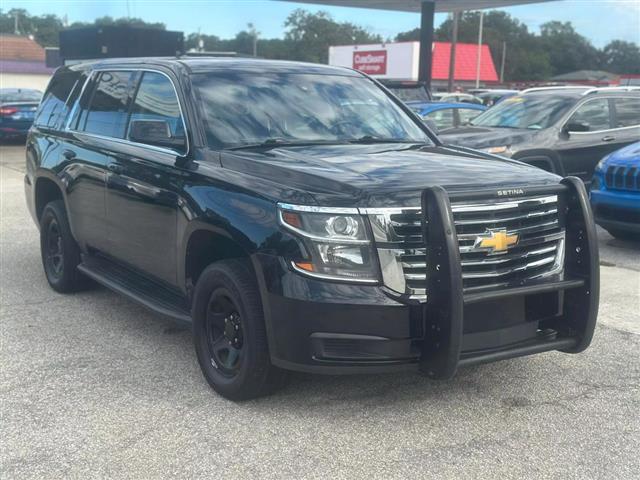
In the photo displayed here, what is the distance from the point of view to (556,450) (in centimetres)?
380

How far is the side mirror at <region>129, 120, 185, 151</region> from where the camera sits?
483 centimetres

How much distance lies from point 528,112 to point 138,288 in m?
7.26

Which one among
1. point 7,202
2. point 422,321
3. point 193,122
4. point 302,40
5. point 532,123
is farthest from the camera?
point 302,40

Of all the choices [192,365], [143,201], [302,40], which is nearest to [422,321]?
[192,365]

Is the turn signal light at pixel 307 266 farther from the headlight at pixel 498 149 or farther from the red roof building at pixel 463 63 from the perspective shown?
the red roof building at pixel 463 63

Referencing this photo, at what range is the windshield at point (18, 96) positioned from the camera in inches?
852

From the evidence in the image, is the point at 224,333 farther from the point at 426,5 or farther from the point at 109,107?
the point at 426,5

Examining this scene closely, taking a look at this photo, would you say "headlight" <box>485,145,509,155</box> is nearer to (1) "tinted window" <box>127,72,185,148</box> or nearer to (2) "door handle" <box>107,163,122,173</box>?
(1) "tinted window" <box>127,72,185,148</box>

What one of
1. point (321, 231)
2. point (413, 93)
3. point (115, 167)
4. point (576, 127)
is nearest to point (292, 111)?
point (115, 167)

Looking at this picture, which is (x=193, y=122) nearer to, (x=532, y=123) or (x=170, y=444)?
(x=170, y=444)

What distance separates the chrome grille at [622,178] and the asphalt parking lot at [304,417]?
120 inches

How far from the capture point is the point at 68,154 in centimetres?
625

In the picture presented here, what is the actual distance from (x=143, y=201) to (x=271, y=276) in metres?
1.56

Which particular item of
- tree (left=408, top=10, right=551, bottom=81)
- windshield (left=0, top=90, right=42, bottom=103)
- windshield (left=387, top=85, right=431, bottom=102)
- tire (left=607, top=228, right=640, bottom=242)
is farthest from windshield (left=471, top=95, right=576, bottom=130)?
tree (left=408, top=10, right=551, bottom=81)
